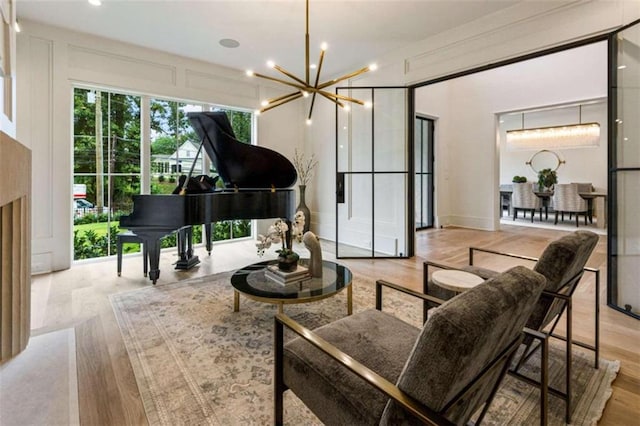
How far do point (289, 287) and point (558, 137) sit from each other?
834cm

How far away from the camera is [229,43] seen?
4402 millimetres

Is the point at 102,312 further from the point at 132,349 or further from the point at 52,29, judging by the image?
the point at 52,29

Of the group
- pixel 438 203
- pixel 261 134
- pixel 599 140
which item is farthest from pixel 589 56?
pixel 261 134

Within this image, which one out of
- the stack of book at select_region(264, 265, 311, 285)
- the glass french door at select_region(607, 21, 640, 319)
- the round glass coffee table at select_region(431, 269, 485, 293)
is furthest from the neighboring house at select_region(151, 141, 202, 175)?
the glass french door at select_region(607, 21, 640, 319)

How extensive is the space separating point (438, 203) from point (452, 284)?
19.3ft

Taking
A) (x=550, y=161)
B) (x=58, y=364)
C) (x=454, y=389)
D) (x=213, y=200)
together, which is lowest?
(x=58, y=364)

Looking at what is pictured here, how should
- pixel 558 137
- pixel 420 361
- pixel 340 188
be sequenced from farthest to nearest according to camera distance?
pixel 558 137, pixel 340 188, pixel 420 361

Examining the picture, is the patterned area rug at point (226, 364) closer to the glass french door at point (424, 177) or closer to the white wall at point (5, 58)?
the white wall at point (5, 58)

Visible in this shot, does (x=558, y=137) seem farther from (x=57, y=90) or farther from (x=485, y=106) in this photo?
(x=57, y=90)

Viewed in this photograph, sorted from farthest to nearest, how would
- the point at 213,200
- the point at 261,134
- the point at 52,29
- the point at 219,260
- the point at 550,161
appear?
the point at 550,161 < the point at 261,134 < the point at 219,260 < the point at 52,29 < the point at 213,200

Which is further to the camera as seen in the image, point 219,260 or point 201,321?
point 219,260

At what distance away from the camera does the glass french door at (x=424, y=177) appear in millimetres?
7281

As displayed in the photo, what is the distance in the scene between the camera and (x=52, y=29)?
390 centimetres

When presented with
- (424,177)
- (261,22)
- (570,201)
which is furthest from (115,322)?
(570,201)
